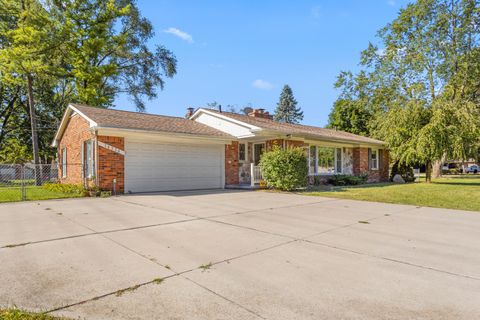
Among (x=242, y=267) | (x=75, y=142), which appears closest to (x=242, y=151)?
(x=75, y=142)

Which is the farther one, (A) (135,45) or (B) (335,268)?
(A) (135,45)

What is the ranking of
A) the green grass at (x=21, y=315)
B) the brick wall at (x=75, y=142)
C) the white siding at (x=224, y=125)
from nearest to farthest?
1. the green grass at (x=21, y=315)
2. the brick wall at (x=75, y=142)
3. the white siding at (x=224, y=125)

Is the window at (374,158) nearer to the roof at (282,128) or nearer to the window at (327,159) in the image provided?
the roof at (282,128)

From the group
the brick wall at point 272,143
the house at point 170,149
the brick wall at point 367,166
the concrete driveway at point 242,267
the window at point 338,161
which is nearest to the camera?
the concrete driveway at point 242,267

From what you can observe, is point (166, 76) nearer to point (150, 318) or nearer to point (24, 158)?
point (24, 158)

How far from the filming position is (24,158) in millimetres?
28766

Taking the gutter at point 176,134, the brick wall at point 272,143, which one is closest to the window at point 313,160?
the brick wall at point 272,143

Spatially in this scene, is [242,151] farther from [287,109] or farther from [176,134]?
[287,109]

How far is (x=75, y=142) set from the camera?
1461 cm

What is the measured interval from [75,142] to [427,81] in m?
28.5

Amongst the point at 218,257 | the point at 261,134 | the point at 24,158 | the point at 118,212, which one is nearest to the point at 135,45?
the point at 24,158

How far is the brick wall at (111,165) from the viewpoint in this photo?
1116 cm

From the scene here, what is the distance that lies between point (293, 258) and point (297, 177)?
29.2 ft

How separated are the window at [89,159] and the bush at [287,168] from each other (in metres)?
7.42
